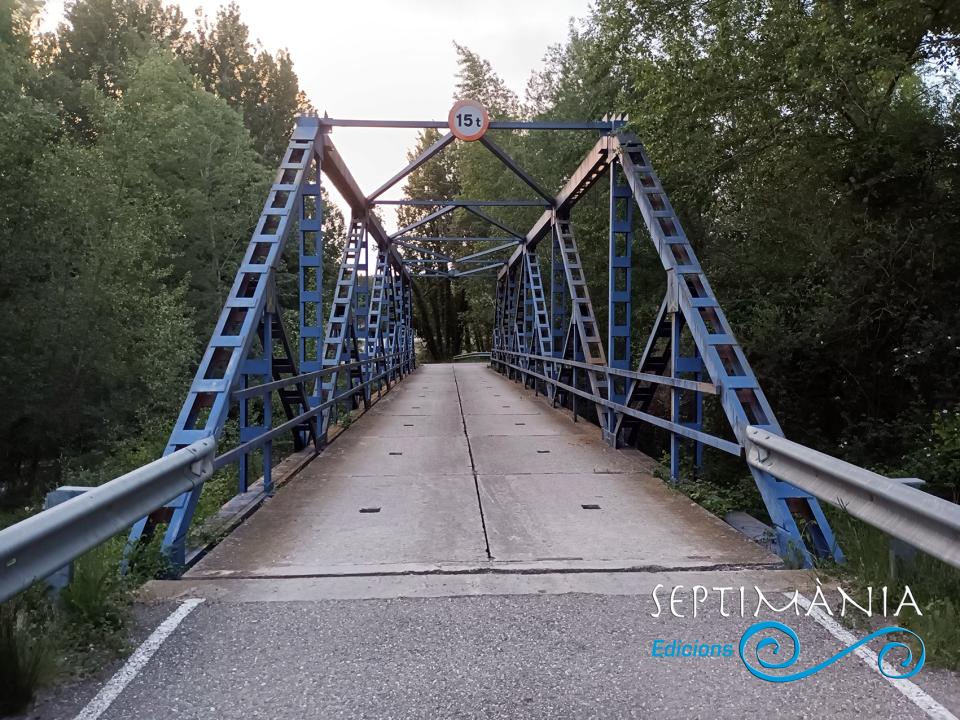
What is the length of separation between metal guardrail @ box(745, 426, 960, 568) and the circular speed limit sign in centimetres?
692

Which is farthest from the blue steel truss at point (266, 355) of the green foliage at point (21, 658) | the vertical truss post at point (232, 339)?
the green foliage at point (21, 658)

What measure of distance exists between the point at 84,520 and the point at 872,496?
3.62 meters

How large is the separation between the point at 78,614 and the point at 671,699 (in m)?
2.56

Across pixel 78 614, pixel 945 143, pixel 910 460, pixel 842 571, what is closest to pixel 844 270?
pixel 945 143

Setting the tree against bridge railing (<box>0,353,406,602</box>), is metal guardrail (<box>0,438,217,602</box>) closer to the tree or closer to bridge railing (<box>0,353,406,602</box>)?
bridge railing (<box>0,353,406,602</box>)

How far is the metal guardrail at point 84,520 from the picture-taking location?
2715 mm

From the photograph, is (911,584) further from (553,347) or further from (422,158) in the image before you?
(553,347)

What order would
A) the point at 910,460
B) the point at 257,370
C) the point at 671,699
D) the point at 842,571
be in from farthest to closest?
the point at 910,460
the point at 257,370
the point at 842,571
the point at 671,699

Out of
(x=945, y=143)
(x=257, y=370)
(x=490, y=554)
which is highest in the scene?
(x=945, y=143)

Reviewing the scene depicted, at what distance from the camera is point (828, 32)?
7.91 meters

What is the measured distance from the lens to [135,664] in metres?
3.10

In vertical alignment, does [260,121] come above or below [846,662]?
above

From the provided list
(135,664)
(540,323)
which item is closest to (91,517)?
(135,664)

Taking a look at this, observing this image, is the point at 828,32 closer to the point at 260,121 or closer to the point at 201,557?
the point at 201,557
